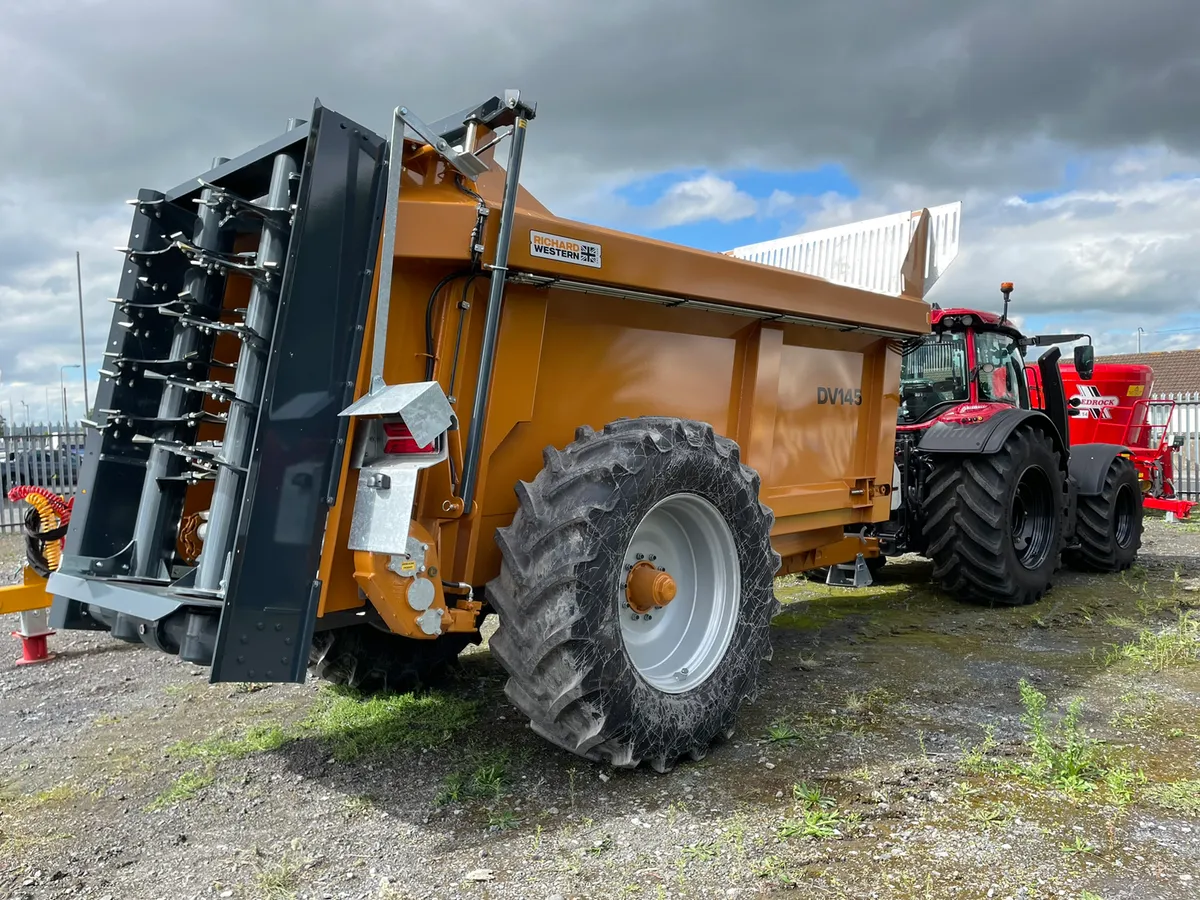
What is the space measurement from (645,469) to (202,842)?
193 centimetres

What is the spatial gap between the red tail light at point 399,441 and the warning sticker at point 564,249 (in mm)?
811

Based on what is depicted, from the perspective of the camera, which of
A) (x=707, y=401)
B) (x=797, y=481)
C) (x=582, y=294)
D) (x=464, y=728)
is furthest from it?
(x=797, y=481)

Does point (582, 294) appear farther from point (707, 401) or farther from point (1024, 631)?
point (1024, 631)

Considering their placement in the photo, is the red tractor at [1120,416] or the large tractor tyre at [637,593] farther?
the red tractor at [1120,416]

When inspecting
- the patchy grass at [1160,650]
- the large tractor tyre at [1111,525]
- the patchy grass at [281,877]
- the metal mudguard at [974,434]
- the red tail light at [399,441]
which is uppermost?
the metal mudguard at [974,434]

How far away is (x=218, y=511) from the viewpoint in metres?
2.89

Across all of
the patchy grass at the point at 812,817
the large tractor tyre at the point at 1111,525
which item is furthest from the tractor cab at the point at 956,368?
the patchy grass at the point at 812,817

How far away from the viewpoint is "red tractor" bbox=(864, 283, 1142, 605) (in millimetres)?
5895

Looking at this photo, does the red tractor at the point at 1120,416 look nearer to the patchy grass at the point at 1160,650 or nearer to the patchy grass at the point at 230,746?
the patchy grass at the point at 1160,650

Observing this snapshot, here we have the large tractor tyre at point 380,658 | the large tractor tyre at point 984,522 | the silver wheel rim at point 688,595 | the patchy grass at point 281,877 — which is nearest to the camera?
the patchy grass at point 281,877

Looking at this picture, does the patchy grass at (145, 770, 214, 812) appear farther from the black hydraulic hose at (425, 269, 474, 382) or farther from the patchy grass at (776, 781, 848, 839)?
the patchy grass at (776, 781, 848, 839)

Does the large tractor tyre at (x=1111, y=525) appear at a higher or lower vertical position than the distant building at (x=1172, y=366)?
lower

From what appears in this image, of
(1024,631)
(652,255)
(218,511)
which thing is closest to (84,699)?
(218,511)

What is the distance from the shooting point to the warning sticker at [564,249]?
3.18 meters
